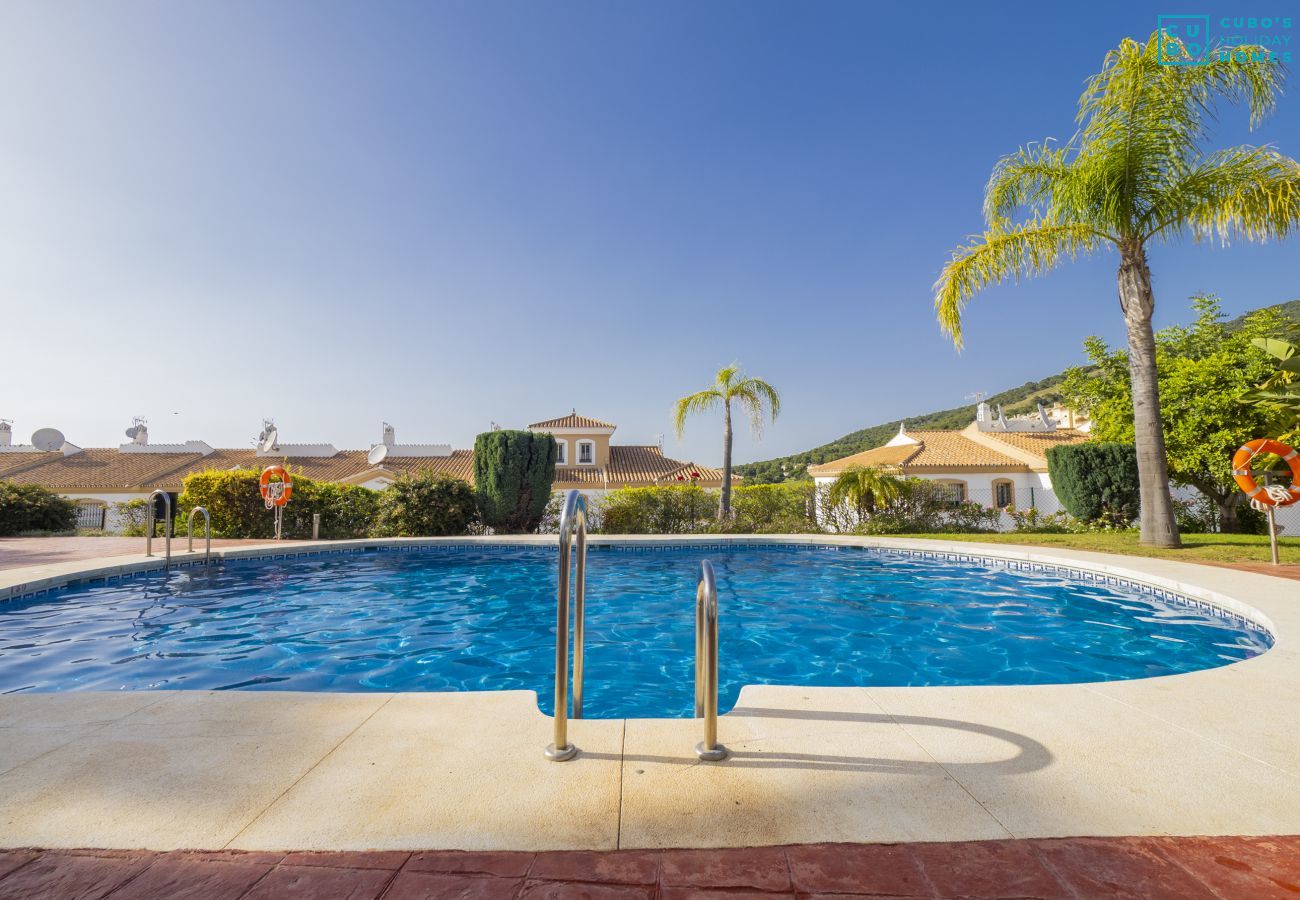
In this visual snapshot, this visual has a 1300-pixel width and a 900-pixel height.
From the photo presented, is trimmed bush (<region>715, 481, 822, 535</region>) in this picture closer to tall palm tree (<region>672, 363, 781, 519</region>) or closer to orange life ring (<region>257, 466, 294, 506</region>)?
tall palm tree (<region>672, 363, 781, 519</region>)

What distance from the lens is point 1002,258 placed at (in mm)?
11719

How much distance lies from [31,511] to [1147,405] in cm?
2804

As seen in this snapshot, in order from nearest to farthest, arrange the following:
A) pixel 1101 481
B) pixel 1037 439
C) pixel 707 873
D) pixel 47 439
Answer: pixel 707 873 → pixel 1101 481 → pixel 47 439 → pixel 1037 439

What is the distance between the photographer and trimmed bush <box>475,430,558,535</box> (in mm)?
16734

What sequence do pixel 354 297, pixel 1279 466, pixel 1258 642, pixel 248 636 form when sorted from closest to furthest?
1. pixel 1258 642
2. pixel 248 636
3. pixel 1279 466
4. pixel 354 297

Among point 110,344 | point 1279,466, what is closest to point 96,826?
point 110,344

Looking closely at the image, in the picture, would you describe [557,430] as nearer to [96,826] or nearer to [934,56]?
[934,56]

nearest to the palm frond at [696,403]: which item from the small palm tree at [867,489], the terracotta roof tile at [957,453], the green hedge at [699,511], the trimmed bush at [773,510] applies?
the green hedge at [699,511]

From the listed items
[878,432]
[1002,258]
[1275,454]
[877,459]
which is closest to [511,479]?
[1002,258]

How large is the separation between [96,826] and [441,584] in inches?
315

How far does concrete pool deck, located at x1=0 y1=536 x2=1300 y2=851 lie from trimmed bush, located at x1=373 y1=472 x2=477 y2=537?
41.0 ft

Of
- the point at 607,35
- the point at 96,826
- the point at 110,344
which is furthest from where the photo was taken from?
the point at 110,344

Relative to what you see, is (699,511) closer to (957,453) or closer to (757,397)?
(757,397)

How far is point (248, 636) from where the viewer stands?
618 centimetres
